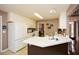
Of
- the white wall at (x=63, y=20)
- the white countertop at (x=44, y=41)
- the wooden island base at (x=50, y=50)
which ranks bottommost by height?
the wooden island base at (x=50, y=50)

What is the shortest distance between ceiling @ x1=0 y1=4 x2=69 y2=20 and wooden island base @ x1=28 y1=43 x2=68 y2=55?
20.7 inches

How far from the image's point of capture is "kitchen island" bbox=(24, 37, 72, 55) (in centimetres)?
191

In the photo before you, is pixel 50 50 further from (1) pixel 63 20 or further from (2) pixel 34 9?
(2) pixel 34 9

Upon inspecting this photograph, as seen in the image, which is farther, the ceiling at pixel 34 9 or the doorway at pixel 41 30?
the doorway at pixel 41 30

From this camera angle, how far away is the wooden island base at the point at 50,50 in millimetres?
1903

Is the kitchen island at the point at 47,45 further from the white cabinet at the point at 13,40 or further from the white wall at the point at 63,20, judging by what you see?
the white wall at the point at 63,20

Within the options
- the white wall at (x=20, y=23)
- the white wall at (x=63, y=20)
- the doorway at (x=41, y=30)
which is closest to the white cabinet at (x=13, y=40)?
the white wall at (x=20, y=23)

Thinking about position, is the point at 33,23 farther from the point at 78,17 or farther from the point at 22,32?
the point at 78,17

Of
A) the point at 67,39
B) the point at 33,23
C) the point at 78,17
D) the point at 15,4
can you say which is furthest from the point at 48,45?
the point at 15,4

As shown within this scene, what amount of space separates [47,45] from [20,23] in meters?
0.61

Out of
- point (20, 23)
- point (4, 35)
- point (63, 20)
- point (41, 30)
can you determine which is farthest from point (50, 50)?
point (4, 35)

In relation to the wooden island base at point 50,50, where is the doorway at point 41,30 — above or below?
above

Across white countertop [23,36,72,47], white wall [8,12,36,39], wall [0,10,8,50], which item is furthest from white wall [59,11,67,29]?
wall [0,10,8,50]

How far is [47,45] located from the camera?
1.92 meters
